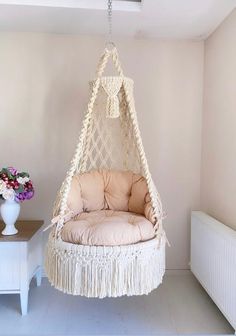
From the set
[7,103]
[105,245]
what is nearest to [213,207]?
[105,245]

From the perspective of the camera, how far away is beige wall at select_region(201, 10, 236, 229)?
7.42 ft

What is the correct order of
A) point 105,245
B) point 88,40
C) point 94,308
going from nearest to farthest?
1. point 105,245
2. point 94,308
3. point 88,40

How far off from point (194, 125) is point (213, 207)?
82 cm

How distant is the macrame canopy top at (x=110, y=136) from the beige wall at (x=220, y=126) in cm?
62

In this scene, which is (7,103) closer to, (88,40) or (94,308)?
(88,40)

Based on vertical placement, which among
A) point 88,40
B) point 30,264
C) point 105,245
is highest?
point 88,40

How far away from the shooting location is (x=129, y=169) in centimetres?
273

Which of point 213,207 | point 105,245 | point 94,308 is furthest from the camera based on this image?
point 213,207

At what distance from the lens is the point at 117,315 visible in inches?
89.5

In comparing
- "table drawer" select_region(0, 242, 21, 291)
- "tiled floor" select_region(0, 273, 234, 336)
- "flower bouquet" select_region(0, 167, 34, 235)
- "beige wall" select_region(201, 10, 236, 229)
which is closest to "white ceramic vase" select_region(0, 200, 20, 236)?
"flower bouquet" select_region(0, 167, 34, 235)

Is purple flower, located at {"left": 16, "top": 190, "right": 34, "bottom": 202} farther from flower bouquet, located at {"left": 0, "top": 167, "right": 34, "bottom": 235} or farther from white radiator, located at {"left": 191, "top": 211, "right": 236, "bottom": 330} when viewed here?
white radiator, located at {"left": 191, "top": 211, "right": 236, "bottom": 330}

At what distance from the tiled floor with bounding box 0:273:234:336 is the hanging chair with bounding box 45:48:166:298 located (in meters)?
0.48

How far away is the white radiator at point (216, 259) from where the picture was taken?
197 cm

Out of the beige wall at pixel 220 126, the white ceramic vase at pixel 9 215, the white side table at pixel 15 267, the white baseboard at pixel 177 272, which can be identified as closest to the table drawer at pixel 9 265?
the white side table at pixel 15 267
